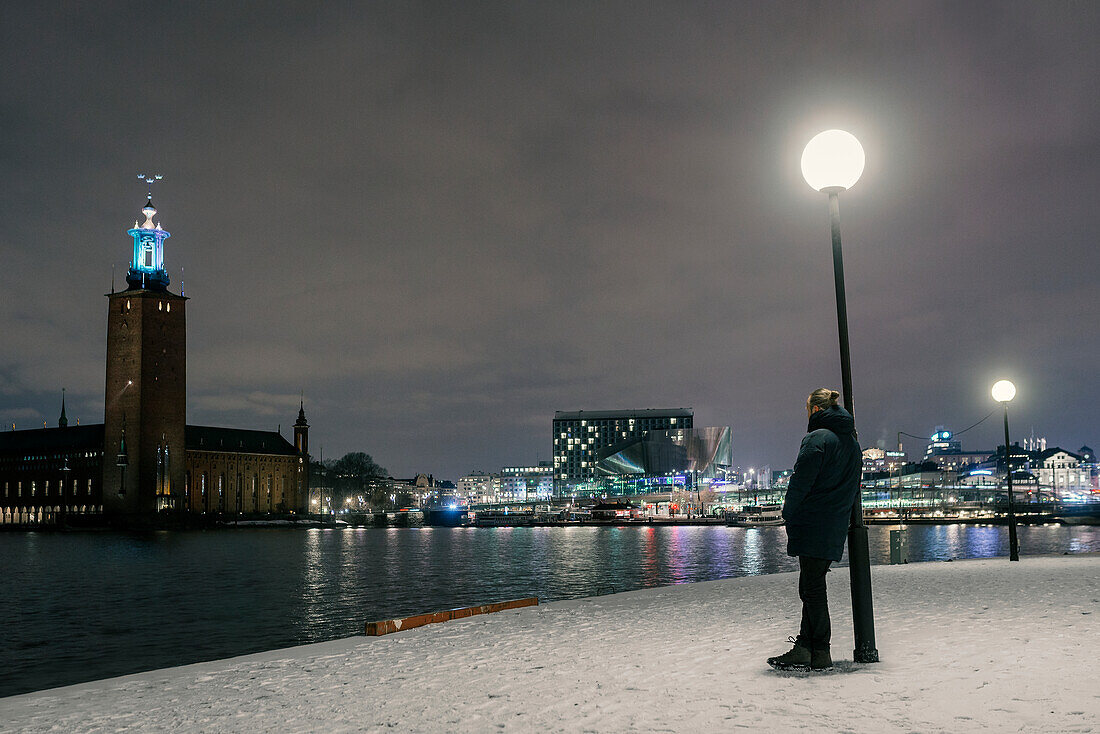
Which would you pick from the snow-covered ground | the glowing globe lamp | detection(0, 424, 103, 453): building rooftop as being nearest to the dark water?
the snow-covered ground

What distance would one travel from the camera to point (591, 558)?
54.8 m

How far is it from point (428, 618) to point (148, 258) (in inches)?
4961

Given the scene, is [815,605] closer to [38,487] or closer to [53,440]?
[38,487]

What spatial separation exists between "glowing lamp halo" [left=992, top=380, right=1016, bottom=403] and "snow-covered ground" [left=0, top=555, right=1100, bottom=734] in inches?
443

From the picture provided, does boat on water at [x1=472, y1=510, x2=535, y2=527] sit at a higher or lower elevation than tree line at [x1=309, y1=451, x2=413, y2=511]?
lower

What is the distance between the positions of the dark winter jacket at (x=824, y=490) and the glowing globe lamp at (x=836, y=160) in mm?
2630

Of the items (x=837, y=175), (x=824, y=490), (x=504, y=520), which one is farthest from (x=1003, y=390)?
(x=504, y=520)

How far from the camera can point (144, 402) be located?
114 metres

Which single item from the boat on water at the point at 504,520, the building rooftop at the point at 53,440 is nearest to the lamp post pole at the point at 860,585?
the building rooftop at the point at 53,440

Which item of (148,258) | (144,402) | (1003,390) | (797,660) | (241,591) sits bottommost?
(241,591)

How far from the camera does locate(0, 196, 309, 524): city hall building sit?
373 ft

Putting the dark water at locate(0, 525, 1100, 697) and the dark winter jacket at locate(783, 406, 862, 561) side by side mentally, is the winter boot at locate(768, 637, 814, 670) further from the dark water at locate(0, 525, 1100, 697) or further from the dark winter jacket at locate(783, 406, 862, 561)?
the dark water at locate(0, 525, 1100, 697)

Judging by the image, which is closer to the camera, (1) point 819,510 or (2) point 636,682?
(1) point 819,510

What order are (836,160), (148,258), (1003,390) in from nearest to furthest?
(836,160) → (1003,390) → (148,258)
